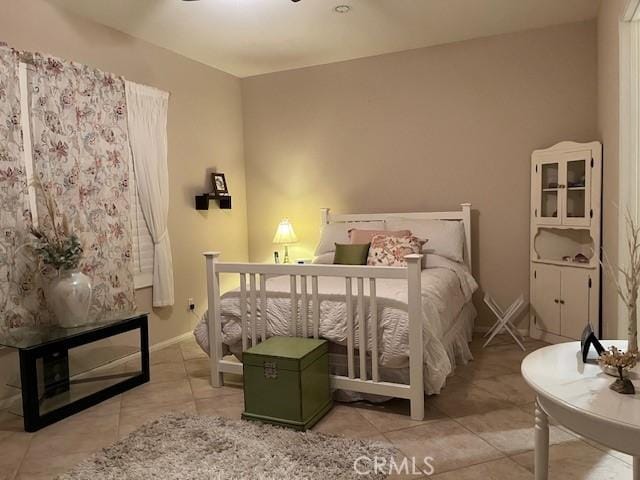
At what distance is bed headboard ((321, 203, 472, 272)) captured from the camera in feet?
13.5

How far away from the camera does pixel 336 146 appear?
4844 mm

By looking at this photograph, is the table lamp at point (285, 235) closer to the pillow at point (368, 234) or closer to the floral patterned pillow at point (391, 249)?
the pillow at point (368, 234)

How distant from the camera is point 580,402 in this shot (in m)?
1.26

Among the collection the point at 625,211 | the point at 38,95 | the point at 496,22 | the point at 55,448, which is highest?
the point at 496,22

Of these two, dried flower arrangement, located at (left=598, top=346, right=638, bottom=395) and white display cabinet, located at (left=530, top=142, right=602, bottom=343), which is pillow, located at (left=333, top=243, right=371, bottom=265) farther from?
dried flower arrangement, located at (left=598, top=346, right=638, bottom=395)

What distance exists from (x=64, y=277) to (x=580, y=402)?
111 inches

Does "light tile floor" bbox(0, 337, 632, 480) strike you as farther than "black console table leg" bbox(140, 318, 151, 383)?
No

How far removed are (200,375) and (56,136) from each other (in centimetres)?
189

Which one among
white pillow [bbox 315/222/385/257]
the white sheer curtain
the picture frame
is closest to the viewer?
the white sheer curtain

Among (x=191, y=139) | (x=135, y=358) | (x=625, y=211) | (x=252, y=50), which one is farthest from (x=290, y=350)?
(x=252, y=50)

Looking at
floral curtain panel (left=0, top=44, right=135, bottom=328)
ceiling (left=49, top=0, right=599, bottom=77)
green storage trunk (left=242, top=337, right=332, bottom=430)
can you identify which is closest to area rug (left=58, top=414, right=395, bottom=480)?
green storage trunk (left=242, top=337, right=332, bottom=430)

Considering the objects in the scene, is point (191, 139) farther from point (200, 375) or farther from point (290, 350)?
point (290, 350)

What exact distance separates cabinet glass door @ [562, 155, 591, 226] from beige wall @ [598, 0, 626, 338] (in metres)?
0.17

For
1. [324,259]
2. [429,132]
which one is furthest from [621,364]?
[429,132]
